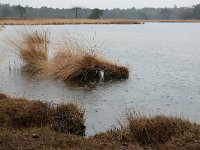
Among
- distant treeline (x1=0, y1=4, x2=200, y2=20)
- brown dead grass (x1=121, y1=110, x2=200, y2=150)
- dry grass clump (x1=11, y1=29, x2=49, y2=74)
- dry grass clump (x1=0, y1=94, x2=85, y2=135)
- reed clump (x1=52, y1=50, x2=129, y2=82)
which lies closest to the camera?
brown dead grass (x1=121, y1=110, x2=200, y2=150)

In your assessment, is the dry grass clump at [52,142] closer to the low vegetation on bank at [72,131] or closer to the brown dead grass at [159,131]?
the low vegetation on bank at [72,131]

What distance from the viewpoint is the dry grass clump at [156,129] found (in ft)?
22.0

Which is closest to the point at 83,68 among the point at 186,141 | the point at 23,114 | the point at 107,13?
the point at 23,114

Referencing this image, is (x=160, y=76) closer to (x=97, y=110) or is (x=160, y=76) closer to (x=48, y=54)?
(x=48, y=54)

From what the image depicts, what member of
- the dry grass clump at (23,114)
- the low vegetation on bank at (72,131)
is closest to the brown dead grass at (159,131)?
the low vegetation on bank at (72,131)

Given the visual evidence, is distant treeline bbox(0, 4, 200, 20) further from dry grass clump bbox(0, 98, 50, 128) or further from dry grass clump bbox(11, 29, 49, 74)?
dry grass clump bbox(0, 98, 50, 128)

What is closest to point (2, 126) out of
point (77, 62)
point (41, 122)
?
point (41, 122)

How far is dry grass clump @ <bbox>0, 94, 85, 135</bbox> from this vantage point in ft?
24.4

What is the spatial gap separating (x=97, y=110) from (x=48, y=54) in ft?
23.7

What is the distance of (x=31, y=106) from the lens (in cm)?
811

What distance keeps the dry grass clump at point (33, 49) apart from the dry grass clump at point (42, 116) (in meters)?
7.28

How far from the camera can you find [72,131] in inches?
292

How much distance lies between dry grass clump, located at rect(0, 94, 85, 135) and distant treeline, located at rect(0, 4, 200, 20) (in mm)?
94702

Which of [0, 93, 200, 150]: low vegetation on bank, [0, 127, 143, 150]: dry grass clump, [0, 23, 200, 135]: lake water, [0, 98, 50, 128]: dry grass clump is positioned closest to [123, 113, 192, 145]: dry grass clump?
[0, 93, 200, 150]: low vegetation on bank
